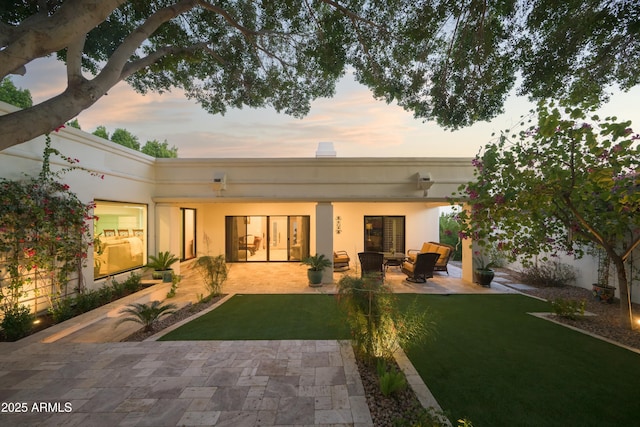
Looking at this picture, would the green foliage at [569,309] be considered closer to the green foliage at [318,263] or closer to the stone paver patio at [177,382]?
the stone paver patio at [177,382]

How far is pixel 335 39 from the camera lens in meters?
4.59

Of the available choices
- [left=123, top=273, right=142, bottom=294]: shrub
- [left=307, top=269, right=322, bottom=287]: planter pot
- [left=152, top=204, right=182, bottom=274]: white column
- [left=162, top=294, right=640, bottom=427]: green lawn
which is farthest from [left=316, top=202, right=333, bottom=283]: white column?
[left=123, top=273, right=142, bottom=294]: shrub

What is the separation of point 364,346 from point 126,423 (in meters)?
2.54

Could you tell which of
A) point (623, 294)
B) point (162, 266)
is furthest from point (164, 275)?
point (623, 294)

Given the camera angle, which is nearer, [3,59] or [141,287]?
[3,59]

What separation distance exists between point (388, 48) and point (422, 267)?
242 inches

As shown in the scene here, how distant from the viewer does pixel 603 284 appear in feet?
21.6

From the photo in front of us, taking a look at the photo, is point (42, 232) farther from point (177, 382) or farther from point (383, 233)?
point (383, 233)

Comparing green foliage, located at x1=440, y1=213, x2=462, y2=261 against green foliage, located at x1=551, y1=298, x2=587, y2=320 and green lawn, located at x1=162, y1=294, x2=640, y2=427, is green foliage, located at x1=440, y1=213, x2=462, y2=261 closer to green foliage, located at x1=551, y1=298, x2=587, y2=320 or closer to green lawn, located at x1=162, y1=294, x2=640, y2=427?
green foliage, located at x1=551, y1=298, x2=587, y2=320

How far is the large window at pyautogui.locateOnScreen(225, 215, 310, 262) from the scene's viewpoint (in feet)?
38.7

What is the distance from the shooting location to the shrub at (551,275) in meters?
7.93

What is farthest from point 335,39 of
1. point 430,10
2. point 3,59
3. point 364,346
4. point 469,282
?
point 469,282

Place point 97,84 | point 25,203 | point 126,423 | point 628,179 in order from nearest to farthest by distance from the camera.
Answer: point 126,423 → point 97,84 → point 628,179 → point 25,203

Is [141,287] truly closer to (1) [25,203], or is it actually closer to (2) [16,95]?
(1) [25,203]
